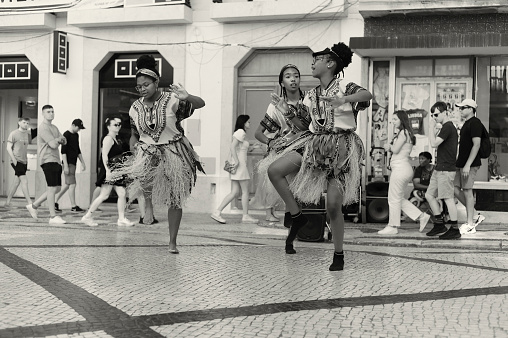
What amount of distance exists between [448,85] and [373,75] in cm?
146

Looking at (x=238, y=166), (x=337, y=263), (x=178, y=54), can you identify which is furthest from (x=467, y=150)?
(x=178, y=54)

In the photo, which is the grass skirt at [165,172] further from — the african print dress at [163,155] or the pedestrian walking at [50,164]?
the pedestrian walking at [50,164]

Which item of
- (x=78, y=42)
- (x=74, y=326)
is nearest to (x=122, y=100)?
(x=78, y=42)

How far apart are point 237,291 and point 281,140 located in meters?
2.47

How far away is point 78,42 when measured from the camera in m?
17.8

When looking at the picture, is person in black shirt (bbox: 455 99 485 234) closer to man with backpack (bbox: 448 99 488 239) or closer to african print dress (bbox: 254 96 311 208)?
man with backpack (bbox: 448 99 488 239)

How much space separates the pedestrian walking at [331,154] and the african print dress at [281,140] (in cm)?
12

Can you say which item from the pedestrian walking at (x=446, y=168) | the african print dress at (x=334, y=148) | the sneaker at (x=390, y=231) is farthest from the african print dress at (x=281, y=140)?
the sneaker at (x=390, y=231)

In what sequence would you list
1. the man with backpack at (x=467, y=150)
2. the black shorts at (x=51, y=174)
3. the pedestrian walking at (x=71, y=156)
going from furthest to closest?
the pedestrian walking at (x=71, y=156)
the black shorts at (x=51, y=174)
the man with backpack at (x=467, y=150)

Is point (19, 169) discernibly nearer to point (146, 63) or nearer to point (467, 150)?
point (146, 63)

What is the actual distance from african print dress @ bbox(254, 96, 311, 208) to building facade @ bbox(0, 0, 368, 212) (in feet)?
23.7

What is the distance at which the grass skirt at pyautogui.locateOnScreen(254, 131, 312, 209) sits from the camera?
7.53m

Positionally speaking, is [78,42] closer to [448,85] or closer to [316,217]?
[448,85]

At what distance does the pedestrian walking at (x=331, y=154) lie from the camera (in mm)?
7152
